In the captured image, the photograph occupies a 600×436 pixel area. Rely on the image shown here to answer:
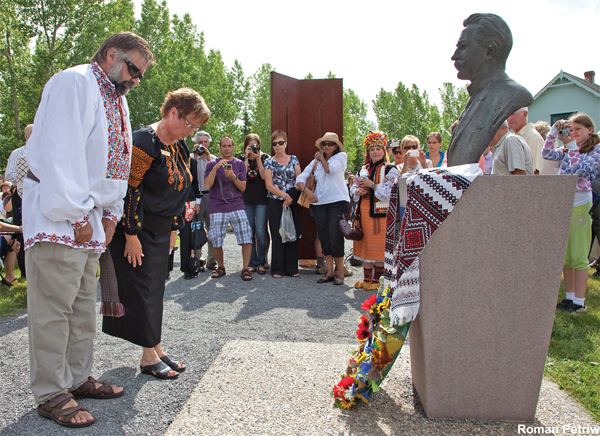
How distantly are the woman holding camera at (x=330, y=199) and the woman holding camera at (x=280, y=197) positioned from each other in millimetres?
298

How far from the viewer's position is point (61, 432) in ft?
7.82

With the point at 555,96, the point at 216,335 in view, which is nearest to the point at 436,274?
the point at 216,335

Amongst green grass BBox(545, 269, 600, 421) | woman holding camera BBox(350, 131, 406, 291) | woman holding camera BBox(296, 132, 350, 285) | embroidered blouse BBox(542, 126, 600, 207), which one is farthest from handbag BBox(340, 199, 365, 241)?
green grass BBox(545, 269, 600, 421)

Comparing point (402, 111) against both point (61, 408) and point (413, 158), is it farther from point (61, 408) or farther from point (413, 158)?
point (61, 408)

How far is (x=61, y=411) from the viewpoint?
2457 mm

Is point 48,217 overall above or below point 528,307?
above

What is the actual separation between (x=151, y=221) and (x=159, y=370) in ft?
3.53

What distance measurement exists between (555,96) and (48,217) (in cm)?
3056

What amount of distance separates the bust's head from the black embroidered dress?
2014 mm

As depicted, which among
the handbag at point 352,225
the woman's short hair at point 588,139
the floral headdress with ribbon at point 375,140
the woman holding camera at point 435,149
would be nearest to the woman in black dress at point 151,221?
the handbag at point 352,225

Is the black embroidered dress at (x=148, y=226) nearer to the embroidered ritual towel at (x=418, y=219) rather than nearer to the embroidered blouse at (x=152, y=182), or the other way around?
the embroidered blouse at (x=152, y=182)

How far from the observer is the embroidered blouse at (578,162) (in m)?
4.64

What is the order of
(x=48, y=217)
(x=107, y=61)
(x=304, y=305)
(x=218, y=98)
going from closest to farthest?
(x=48, y=217), (x=107, y=61), (x=304, y=305), (x=218, y=98)

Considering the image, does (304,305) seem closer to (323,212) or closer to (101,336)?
(323,212)
